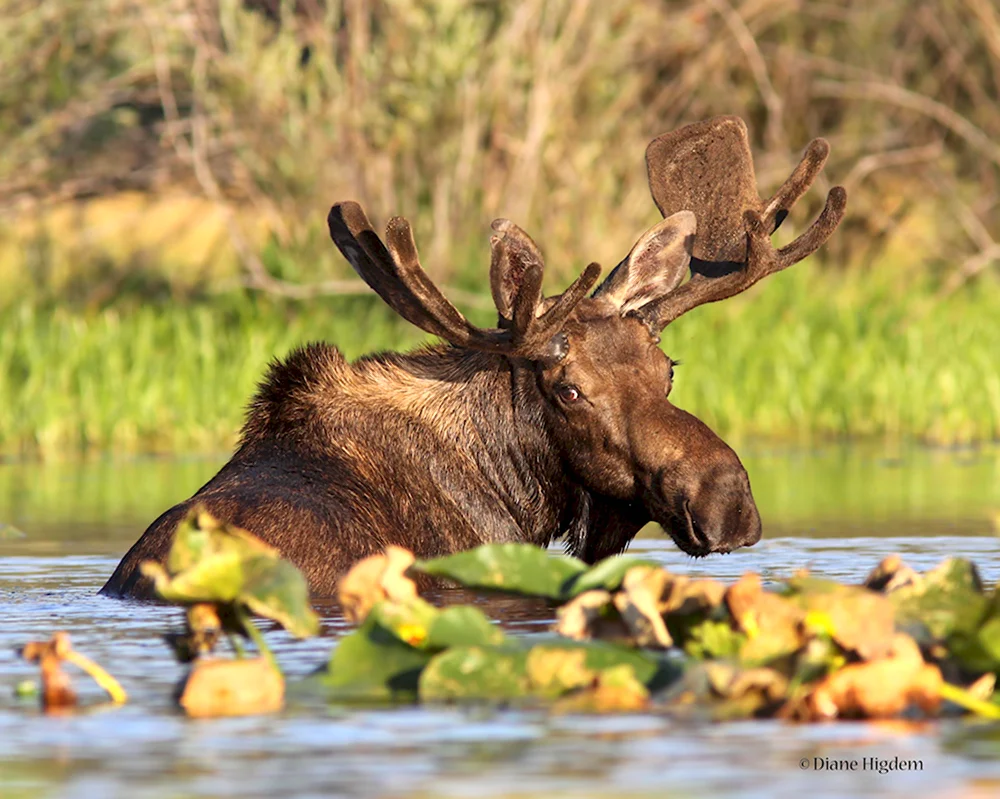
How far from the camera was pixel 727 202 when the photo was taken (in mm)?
9094

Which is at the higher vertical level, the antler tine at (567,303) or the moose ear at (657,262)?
the moose ear at (657,262)

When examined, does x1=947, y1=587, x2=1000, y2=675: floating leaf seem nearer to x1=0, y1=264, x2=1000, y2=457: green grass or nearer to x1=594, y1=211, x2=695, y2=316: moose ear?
x1=594, y1=211, x2=695, y2=316: moose ear

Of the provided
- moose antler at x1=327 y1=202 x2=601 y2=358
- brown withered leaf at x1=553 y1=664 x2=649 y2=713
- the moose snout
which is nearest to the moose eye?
moose antler at x1=327 y1=202 x2=601 y2=358

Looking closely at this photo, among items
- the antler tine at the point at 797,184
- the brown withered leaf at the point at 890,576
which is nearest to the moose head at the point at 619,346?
the antler tine at the point at 797,184

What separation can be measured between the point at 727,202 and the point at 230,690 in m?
4.48

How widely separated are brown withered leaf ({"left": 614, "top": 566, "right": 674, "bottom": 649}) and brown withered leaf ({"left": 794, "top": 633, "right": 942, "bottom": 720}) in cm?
45

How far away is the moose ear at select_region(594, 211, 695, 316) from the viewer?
830cm

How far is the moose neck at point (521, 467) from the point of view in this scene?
26.5 feet

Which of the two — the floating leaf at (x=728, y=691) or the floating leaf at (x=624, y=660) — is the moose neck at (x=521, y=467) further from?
the floating leaf at (x=728, y=691)

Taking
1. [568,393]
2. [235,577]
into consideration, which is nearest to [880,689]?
[235,577]

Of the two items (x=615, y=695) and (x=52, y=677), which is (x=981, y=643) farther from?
(x=52, y=677)

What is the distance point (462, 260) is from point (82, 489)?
4.94m

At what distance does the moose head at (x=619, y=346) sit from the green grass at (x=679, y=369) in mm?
5682

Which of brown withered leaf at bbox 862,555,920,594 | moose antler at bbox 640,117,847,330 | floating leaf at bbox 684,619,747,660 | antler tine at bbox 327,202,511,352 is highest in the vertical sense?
moose antler at bbox 640,117,847,330
